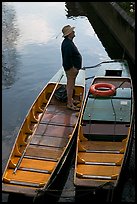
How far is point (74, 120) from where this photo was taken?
11.7 metres

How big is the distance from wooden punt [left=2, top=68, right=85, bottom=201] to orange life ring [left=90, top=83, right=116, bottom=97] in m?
0.55

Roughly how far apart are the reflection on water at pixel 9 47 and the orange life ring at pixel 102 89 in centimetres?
621

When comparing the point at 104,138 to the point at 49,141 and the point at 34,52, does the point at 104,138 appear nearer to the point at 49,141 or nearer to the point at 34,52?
the point at 49,141

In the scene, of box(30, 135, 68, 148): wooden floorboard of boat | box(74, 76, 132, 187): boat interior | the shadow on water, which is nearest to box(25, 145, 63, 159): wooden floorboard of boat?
box(30, 135, 68, 148): wooden floorboard of boat

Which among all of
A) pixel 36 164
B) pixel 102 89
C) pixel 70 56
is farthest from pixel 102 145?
pixel 102 89

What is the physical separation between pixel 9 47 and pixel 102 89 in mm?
11626

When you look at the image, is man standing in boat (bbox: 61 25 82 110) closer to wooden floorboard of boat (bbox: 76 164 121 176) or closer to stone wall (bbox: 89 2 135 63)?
wooden floorboard of boat (bbox: 76 164 121 176)

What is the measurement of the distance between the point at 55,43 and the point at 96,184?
16777 millimetres

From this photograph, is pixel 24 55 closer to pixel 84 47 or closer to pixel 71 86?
pixel 84 47

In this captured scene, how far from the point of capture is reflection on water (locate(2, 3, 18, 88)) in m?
18.7

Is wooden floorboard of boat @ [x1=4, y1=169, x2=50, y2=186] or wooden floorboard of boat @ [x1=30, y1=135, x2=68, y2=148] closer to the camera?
wooden floorboard of boat @ [x1=4, y1=169, x2=50, y2=186]

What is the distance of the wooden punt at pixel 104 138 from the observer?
346 inches

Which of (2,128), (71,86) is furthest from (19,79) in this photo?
(71,86)

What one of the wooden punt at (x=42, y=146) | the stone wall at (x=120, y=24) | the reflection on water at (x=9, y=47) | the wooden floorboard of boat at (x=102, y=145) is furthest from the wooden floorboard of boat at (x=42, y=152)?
the stone wall at (x=120, y=24)
